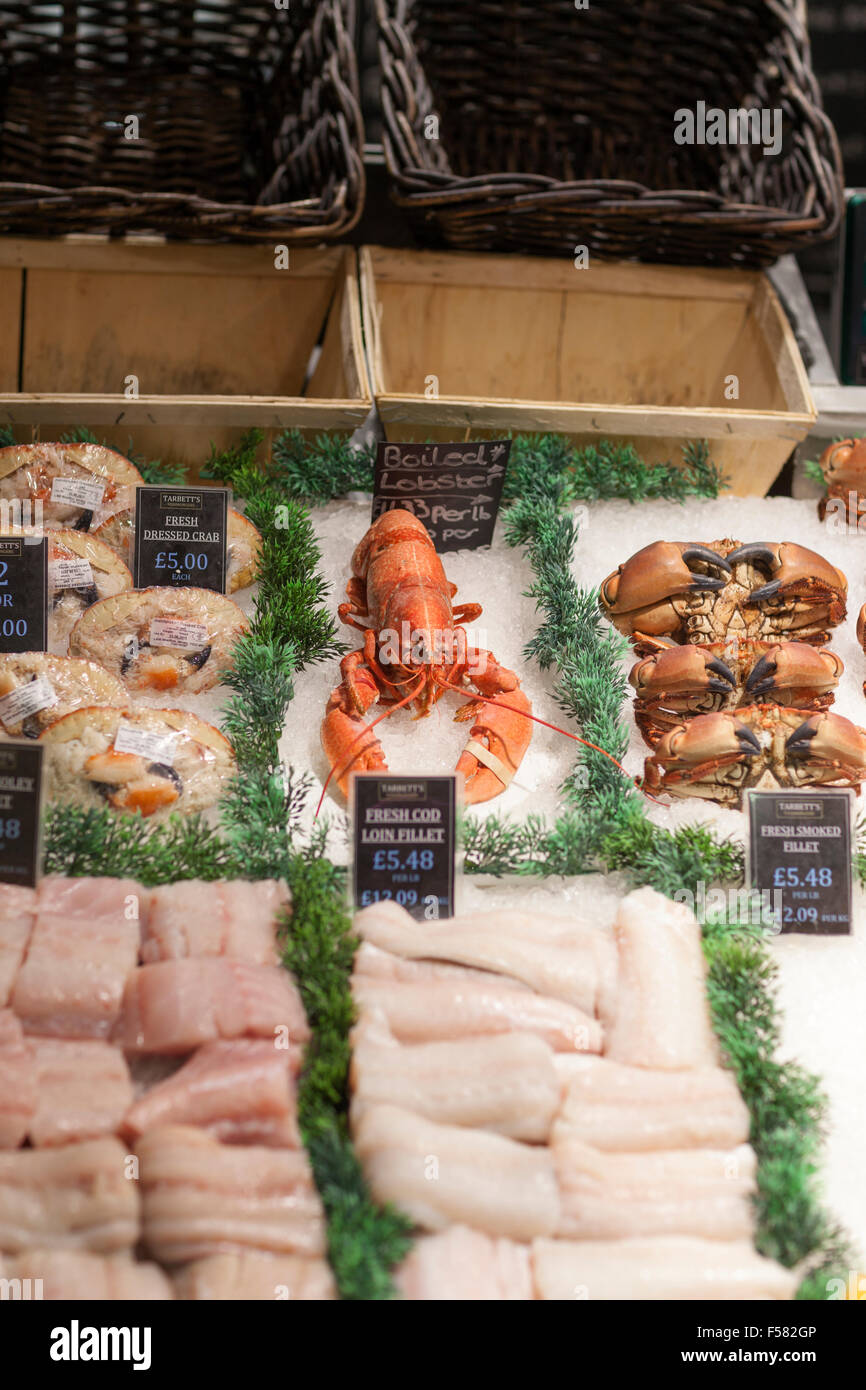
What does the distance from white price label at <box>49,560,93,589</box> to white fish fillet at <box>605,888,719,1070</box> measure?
136cm

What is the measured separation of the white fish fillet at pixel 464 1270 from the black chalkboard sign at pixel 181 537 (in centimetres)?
152

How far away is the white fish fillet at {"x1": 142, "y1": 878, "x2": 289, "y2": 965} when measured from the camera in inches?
73.5

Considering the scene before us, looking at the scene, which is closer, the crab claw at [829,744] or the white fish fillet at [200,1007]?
the white fish fillet at [200,1007]

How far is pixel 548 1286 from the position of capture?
4.99 ft

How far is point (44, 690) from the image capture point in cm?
227

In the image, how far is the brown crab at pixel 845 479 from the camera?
2906 millimetres

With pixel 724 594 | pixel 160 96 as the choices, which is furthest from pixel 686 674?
pixel 160 96

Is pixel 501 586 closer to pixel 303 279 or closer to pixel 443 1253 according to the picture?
pixel 303 279

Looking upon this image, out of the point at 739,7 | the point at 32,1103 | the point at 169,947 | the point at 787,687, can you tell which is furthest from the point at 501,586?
the point at 739,7

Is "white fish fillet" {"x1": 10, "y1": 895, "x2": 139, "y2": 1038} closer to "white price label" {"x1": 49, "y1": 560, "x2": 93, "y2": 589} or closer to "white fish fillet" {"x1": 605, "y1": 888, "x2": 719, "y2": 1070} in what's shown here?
"white fish fillet" {"x1": 605, "y1": 888, "x2": 719, "y2": 1070}

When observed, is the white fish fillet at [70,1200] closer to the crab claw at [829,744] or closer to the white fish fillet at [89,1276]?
the white fish fillet at [89,1276]

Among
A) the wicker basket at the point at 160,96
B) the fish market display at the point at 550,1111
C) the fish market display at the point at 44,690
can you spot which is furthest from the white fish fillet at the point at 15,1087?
the wicker basket at the point at 160,96

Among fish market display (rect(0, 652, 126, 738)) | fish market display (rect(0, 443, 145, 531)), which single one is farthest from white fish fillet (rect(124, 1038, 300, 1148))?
fish market display (rect(0, 443, 145, 531))
